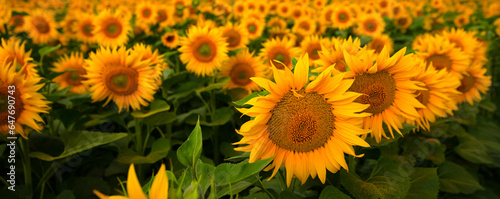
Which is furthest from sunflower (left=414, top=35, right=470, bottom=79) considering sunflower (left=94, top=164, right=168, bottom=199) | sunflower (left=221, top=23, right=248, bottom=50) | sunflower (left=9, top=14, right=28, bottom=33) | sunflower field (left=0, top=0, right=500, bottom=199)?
sunflower (left=9, top=14, right=28, bottom=33)

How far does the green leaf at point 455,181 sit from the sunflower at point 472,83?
0.57 m

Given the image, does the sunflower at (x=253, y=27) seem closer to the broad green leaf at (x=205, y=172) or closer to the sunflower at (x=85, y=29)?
the sunflower at (x=85, y=29)

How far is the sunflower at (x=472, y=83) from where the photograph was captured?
2.58m

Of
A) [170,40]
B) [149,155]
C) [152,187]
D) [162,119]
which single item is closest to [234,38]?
[170,40]

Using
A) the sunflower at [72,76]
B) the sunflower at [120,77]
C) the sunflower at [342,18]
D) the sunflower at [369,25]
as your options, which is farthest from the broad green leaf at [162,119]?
the sunflower at [342,18]

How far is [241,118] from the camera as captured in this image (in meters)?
2.65

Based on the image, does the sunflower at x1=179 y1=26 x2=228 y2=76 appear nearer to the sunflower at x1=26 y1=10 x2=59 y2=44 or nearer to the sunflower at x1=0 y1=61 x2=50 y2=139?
the sunflower at x1=0 y1=61 x2=50 y2=139

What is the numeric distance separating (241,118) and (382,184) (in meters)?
1.43

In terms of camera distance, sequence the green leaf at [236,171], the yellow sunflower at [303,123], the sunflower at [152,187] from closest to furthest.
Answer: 1. the sunflower at [152,187]
2. the green leaf at [236,171]
3. the yellow sunflower at [303,123]

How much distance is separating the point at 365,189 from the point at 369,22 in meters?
3.87

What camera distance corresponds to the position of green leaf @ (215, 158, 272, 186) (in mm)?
912

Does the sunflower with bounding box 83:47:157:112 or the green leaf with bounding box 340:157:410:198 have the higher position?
the sunflower with bounding box 83:47:157:112

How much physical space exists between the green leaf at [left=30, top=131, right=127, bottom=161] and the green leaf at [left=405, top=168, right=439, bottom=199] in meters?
1.54

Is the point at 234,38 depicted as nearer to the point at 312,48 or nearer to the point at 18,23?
the point at 312,48
